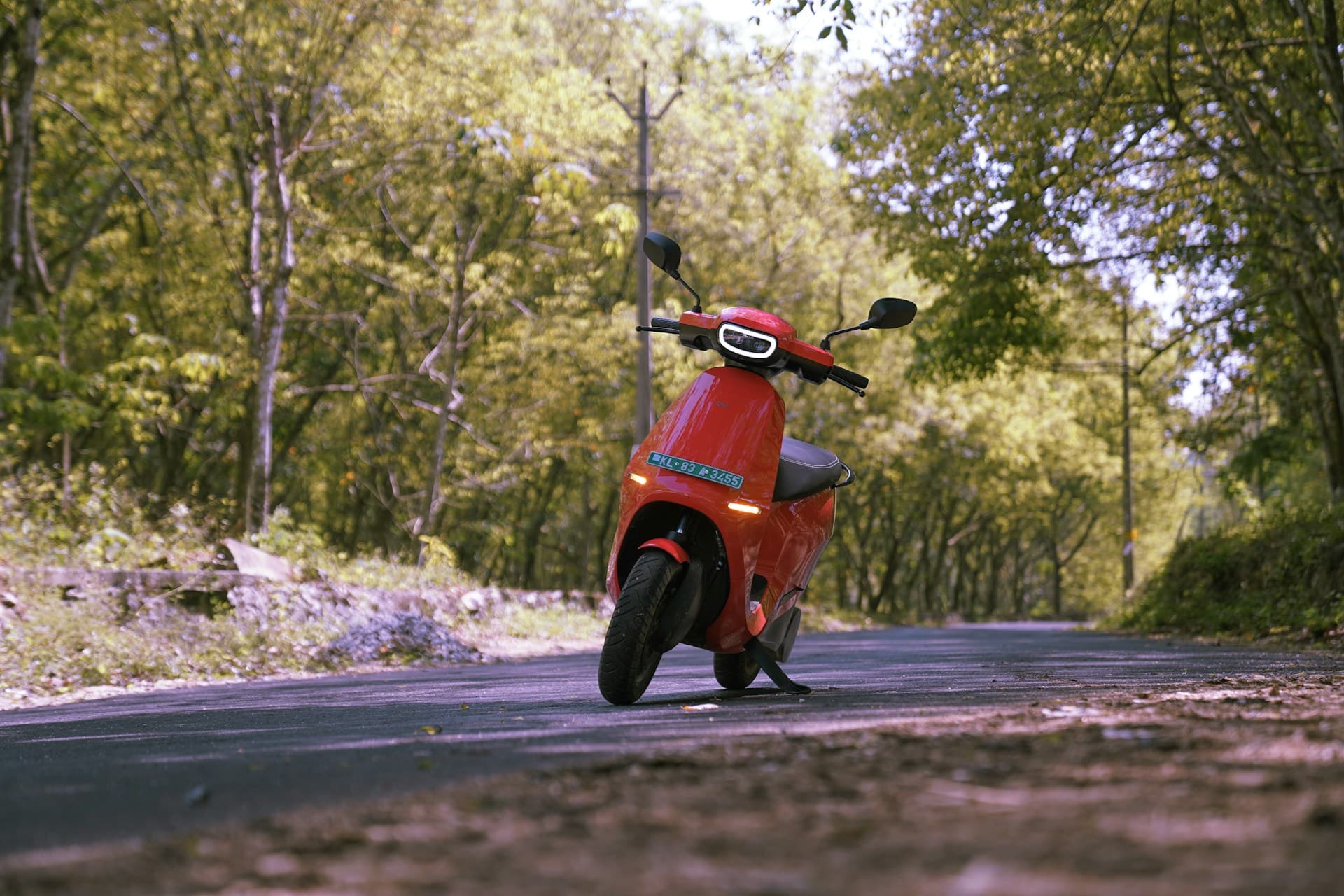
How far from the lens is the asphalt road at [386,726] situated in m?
3.60

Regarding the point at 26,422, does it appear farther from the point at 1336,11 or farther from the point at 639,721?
the point at 1336,11

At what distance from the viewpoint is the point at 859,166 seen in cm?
2305

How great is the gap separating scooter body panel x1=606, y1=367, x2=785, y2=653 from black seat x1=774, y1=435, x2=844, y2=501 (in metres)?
0.13

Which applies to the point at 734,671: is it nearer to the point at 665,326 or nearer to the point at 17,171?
the point at 665,326

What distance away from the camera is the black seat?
6926mm

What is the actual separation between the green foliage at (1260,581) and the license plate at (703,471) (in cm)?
833

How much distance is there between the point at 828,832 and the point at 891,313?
459 centimetres

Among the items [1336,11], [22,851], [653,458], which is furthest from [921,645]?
[22,851]

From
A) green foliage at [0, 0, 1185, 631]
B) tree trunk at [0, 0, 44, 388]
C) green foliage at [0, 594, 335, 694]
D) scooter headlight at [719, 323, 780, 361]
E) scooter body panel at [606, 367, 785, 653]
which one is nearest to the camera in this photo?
scooter body panel at [606, 367, 785, 653]

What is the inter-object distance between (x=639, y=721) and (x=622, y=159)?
2535cm

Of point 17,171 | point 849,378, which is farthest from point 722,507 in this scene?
point 17,171

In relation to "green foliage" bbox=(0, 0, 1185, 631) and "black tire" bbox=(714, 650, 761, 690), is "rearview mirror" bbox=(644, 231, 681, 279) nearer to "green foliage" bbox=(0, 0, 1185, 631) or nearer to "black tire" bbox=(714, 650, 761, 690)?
"black tire" bbox=(714, 650, 761, 690)

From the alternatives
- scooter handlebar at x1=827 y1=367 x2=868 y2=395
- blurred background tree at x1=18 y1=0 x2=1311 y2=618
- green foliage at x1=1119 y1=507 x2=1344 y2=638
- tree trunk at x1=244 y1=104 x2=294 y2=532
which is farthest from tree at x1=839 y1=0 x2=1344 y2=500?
tree trunk at x1=244 y1=104 x2=294 y2=532

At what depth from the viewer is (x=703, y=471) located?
651cm
